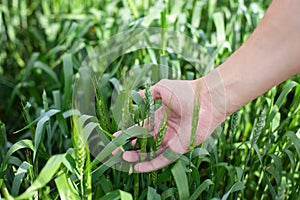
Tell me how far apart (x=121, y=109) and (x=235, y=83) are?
0.28 metres

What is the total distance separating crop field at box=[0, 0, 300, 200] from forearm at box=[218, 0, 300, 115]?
0.08 meters

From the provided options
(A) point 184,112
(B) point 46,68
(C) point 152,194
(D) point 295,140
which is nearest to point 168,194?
(C) point 152,194

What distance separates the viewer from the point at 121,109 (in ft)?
4.28

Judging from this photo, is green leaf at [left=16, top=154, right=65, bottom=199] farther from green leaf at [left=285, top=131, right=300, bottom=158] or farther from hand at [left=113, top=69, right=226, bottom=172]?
green leaf at [left=285, top=131, right=300, bottom=158]

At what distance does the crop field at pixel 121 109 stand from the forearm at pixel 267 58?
0.25ft

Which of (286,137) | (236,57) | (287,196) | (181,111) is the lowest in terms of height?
(287,196)

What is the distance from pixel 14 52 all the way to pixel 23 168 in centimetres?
117

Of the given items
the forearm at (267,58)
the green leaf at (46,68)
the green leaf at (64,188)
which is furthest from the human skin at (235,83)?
the green leaf at (46,68)

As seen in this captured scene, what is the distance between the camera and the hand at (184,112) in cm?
119

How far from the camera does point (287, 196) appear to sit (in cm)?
143

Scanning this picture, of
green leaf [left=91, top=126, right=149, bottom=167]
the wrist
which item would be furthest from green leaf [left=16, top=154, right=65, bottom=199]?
the wrist

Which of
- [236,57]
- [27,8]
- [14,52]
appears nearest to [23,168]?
[236,57]

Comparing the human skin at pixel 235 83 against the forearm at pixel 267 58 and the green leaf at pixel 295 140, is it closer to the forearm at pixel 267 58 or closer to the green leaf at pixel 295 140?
the forearm at pixel 267 58

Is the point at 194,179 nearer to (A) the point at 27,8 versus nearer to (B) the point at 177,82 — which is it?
(B) the point at 177,82
